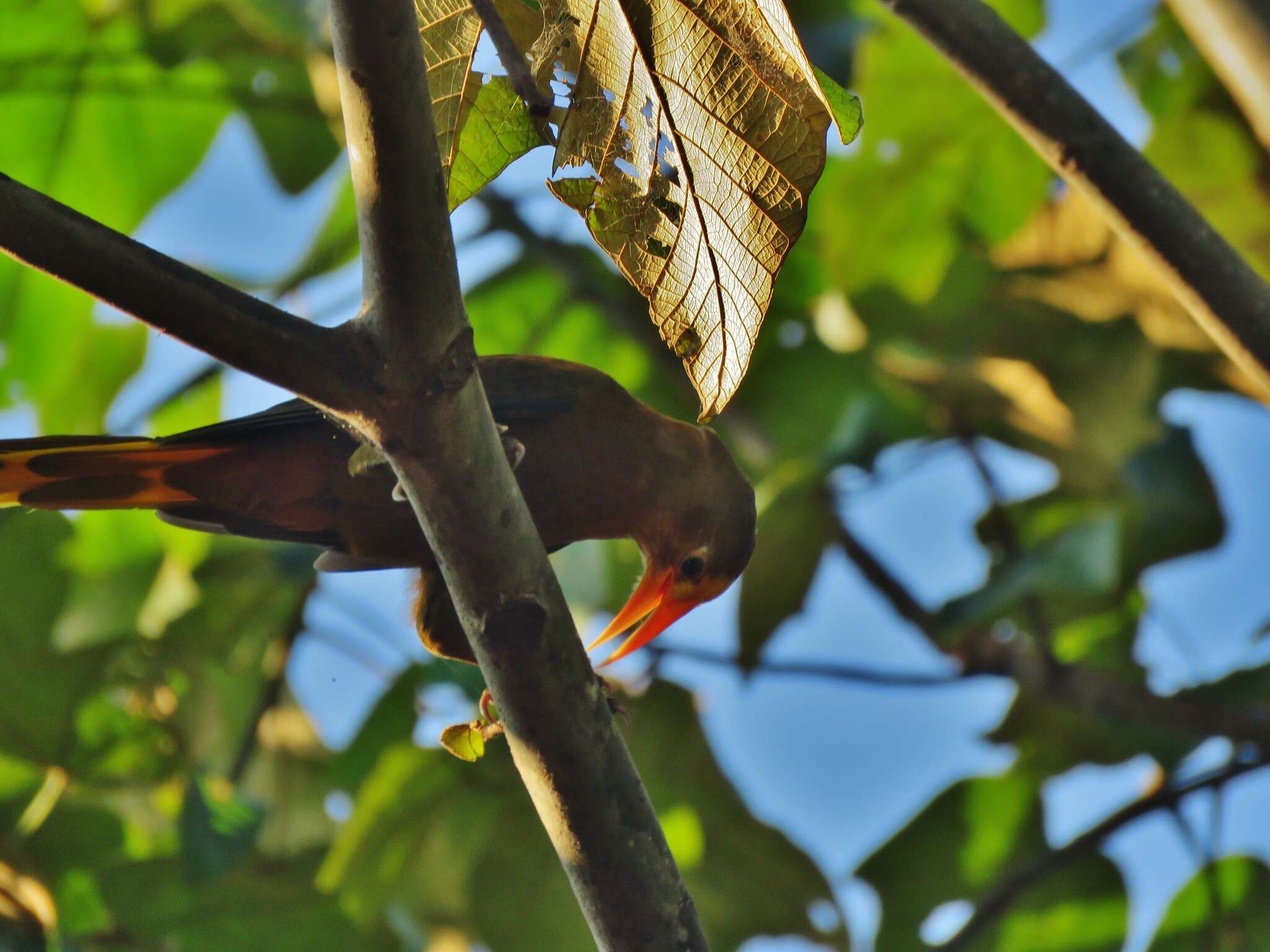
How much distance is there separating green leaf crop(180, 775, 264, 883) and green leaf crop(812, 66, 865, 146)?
7.92ft

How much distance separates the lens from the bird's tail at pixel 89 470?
1976mm

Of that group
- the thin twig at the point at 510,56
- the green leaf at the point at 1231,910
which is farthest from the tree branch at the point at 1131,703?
the thin twig at the point at 510,56

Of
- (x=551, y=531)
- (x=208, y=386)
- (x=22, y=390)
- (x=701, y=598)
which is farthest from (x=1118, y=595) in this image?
(x=22, y=390)

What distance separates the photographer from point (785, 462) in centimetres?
360

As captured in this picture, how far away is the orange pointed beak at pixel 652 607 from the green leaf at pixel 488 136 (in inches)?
51.3

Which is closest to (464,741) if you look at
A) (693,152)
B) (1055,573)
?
(693,152)

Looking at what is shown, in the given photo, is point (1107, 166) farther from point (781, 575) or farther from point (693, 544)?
point (781, 575)

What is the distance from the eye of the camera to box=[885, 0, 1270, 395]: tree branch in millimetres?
1713

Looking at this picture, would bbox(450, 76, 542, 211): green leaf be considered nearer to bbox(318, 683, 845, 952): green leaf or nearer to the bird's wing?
the bird's wing

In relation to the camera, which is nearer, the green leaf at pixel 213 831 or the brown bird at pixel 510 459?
the brown bird at pixel 510 459

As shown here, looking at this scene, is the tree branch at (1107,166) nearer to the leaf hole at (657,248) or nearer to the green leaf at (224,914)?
the leaf hole at (657,248)

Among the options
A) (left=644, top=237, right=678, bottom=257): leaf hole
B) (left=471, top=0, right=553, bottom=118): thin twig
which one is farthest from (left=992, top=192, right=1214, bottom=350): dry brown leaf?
(left=471, top=0, right=553, bottom=118): thin twig

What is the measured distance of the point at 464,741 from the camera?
1.74m

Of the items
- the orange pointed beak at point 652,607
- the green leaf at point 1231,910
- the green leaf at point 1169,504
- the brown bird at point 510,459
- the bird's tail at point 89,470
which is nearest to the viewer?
the bird's tail at point 89,470
